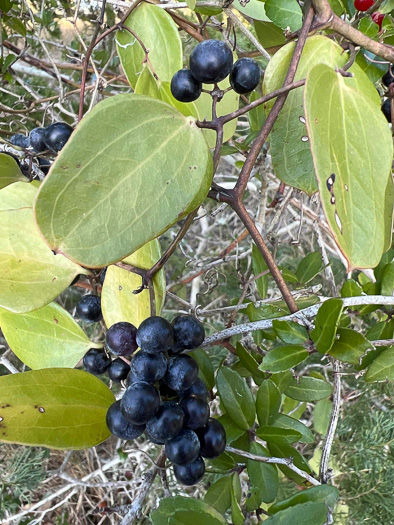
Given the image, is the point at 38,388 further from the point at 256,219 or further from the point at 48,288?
the point at 256,219

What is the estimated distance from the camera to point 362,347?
494 mm

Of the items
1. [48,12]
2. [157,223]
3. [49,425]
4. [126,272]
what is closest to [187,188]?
[157,223]

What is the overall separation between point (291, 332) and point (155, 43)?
16.9 inches

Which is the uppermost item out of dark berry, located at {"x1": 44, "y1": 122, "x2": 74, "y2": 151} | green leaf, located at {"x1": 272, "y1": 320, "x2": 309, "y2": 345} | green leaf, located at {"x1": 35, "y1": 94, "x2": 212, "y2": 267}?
green leaf, located at {"x1": 35, "y1": 94, "x2": 212, "y2": 267}

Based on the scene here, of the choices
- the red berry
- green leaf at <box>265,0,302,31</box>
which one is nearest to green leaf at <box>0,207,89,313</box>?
green leaf at <box>265,0,302,31</box>

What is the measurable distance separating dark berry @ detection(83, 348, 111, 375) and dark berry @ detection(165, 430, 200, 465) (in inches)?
5.8

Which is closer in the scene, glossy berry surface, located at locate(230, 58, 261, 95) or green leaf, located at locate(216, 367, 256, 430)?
glossy berry surface, located at locate(230, 58, 261, 95)

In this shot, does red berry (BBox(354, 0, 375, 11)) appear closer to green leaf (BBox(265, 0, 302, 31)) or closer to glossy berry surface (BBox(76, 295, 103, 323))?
green leaf (BBox(265, 0, 302, 31))

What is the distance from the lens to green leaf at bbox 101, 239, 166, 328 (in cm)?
56

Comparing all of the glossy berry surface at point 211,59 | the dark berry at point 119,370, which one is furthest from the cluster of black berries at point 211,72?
the dark berry at point 119,370

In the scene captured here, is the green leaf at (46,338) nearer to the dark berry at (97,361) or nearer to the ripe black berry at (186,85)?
the dark berry at (97,361)

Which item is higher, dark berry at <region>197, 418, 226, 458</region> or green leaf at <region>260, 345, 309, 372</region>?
green leaf at <region>260, 345, 309, 372</region>

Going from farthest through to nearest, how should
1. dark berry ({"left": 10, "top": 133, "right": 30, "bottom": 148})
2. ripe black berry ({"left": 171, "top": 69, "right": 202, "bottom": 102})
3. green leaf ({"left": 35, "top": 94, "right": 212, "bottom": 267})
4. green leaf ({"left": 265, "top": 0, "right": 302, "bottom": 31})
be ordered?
dark berry ({"left": 10, "top": 133, "right": 30, "bottom": 148}) < green leaf ({"left": 265, "top": 0, "right": 302, "bottom": 31}) < ripe black berry ({"left": 171, "top": 69, "right": 202, "bottom": 102}) < green leaf ({"left": 35, "top": 94, "right": 212, "bottom": 267})

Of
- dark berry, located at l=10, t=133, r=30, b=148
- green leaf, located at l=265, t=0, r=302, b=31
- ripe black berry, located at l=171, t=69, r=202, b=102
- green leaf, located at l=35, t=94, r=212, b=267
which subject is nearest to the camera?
green leaf, located at l=35, t=94, r=212, b=267
